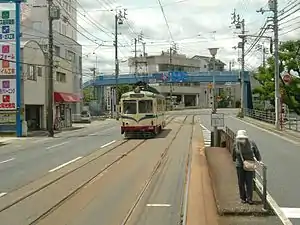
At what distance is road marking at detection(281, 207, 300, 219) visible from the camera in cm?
1067

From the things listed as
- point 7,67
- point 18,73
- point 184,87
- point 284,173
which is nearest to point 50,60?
point 18,73

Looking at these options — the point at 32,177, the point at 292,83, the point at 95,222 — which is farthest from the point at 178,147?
the point at 292,83

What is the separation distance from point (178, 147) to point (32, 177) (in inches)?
486

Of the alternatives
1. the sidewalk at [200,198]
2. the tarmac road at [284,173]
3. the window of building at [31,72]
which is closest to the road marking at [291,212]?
the tarmac road at [284,173]

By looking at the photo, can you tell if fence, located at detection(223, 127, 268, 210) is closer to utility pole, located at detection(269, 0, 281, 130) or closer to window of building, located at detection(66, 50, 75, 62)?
utility pole, located at detection(269, 0, 281, 130)

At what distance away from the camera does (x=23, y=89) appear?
44.5 meters

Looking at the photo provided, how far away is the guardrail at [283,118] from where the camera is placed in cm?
4241

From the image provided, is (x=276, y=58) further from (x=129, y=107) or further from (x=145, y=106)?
(x=129, y=107)

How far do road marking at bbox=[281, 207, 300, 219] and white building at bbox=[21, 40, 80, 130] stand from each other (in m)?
34.8

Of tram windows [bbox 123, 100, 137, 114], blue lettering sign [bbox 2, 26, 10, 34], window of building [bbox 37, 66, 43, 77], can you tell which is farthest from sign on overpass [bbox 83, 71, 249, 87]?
tram windows [bbox 123, 100, 137, 114]

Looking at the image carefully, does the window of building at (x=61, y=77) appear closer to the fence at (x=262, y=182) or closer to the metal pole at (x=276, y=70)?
the metal pole at (x=276, y=70)

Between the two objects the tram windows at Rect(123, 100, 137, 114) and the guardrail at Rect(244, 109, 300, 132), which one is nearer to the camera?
the tram windows at Rect(123, 100, 137, 114)

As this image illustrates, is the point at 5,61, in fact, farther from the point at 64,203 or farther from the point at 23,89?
the point at 64,203

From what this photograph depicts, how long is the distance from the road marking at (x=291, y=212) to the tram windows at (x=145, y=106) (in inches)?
915
